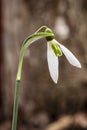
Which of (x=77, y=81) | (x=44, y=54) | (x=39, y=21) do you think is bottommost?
(x=77, y=81)

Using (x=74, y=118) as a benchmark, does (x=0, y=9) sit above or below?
above

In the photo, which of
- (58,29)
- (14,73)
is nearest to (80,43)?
(58,29)

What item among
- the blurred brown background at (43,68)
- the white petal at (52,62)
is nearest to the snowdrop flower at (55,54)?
the white petal at (52,62)

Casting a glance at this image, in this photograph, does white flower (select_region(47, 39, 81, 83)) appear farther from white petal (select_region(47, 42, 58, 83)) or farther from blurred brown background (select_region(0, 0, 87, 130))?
blurred brown background (select_region(0, 0, 87, 130))

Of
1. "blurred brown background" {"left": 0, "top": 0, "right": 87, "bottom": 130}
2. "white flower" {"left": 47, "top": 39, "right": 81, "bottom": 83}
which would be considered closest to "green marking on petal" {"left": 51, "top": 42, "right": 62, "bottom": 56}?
"white flower" {"left": 47, "top": 39, "right": 81, "bottom": 83}

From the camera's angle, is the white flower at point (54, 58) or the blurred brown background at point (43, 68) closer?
the white flower at point (54, 58)

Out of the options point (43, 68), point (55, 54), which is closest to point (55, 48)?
point (55, 54)

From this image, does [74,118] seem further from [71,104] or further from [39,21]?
[39,21]

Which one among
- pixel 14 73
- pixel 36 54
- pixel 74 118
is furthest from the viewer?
pixel 14 73

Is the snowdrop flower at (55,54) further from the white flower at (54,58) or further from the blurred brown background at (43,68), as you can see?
A: the blurred brown background at (43,68)
